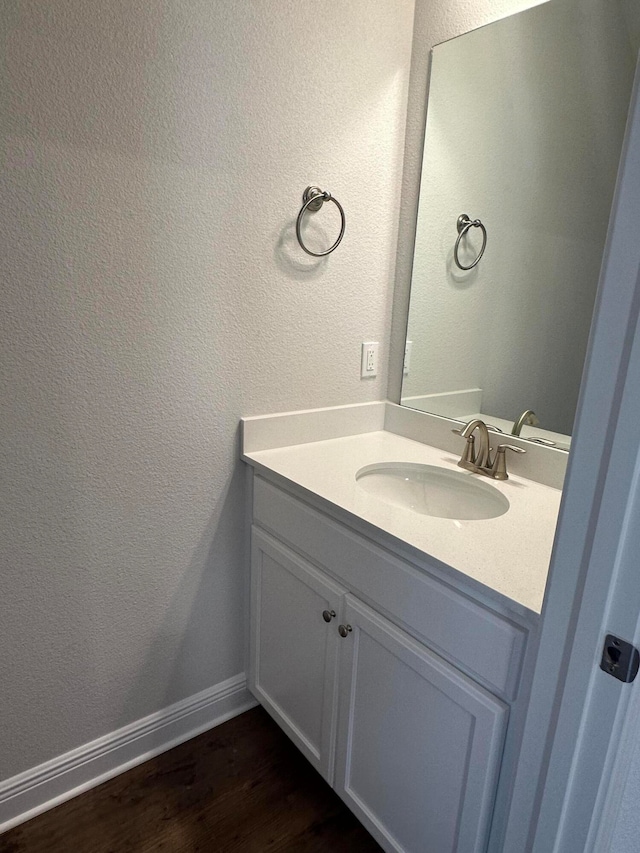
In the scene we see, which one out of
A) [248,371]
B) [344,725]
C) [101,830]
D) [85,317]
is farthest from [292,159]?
[101,830]

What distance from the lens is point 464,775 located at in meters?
1.00

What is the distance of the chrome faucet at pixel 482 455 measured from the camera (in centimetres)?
145

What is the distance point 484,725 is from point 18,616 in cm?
103

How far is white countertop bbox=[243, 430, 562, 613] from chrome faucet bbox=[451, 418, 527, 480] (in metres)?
0.03

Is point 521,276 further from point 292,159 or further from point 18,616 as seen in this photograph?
point 18,616

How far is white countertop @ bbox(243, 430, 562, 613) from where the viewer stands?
3.15 feet

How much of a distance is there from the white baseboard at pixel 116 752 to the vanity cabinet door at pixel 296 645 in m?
0.13

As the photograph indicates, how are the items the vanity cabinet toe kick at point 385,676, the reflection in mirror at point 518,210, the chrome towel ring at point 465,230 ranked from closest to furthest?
the vanity cabinet toe kick at point 385,676 → the reflection in mirror at point 518,210 → the chrome towel ring at point 465,230

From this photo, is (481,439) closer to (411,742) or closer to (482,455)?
(482,455)

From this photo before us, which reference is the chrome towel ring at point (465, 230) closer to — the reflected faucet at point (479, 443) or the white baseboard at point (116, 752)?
the reflected faucet at point (479, 443)

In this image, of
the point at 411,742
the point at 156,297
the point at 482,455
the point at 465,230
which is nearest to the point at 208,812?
the point at 411,742

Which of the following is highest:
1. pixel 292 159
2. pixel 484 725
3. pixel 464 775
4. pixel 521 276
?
pixel 292 159

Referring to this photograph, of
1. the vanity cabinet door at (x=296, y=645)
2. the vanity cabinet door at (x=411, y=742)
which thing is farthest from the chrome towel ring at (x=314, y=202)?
the vanity cabinet door at (x=411, y=742)

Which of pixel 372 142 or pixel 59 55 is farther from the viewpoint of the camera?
pixel 372 142
